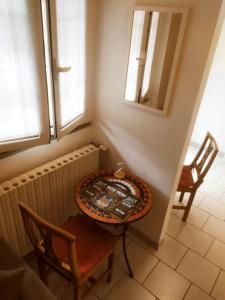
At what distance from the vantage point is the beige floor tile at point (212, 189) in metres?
2.73

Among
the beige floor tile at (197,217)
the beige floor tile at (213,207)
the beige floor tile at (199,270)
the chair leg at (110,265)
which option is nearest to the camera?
the chair leg at (110,265)

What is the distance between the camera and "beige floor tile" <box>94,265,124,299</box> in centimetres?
170

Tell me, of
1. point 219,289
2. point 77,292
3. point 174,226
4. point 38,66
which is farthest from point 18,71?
point 219,289

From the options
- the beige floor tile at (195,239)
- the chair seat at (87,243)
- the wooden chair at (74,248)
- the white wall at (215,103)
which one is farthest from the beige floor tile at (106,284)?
the white wall at (215,103)

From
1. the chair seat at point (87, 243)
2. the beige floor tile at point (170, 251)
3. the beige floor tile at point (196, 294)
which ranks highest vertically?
the chair seat at point (87, 243)

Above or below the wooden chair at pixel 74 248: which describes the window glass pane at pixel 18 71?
above

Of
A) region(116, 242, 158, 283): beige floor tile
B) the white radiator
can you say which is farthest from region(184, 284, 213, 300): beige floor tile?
the white radiator

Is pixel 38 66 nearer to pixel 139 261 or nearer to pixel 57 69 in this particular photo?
pixel 57 69

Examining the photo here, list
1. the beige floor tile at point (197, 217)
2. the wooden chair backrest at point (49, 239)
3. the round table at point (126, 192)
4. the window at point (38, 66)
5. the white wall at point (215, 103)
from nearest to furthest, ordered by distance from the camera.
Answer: the wooden chair backrest at point (49, 239) < the window at point (38, 66) < the round table at point (126, 192) < the beige floor tile at point (197, 217) < the white wall at point (215, 103)

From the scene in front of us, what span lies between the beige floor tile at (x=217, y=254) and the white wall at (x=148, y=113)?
0.49 meters

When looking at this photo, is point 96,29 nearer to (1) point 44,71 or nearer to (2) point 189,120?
(1) point 44,71

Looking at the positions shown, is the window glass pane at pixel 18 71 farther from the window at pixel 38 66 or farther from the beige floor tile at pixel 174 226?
the beige floor tile at pixel 174 226

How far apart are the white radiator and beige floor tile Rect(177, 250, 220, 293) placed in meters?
1.03

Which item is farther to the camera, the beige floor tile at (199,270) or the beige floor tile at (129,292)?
the beige floor tile at (199,270)
